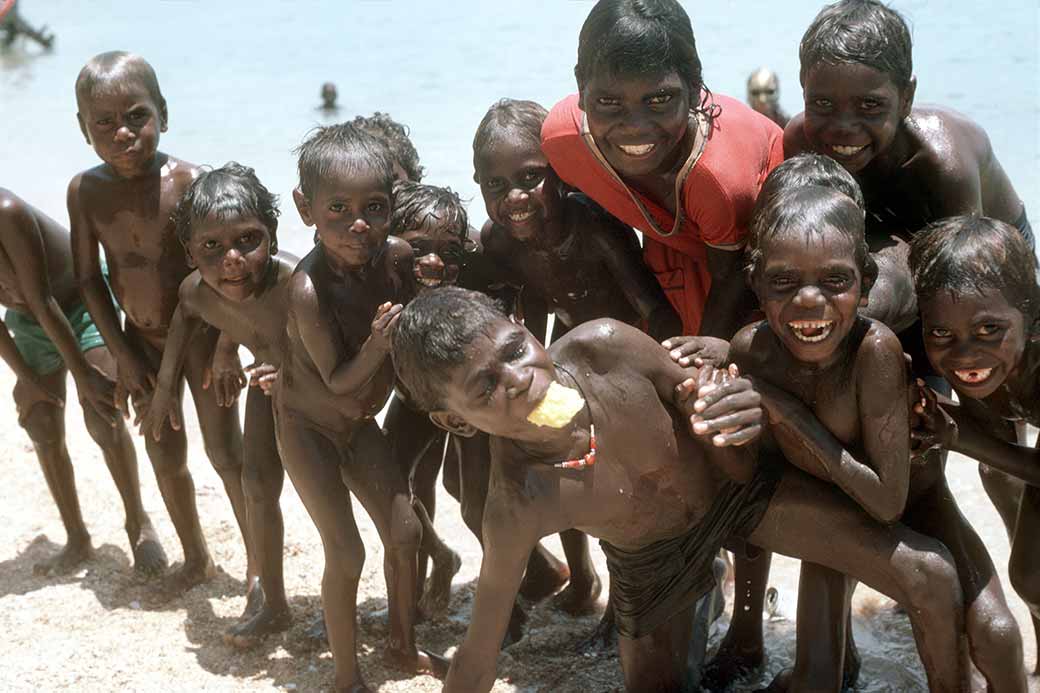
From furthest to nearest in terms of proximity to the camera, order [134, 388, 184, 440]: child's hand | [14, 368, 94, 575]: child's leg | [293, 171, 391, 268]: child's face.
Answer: [14, 368, 94, 575]: child's leg → [134, 388, 184, 440]: child's hand → [293, 171, 391, 268]: child's face

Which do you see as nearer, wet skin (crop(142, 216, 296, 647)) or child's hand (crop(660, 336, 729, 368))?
child's hand (crop(660, 336, 729, 368))

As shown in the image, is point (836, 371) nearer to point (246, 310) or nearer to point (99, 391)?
point (246, 310)

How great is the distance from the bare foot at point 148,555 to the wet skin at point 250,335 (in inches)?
25.6

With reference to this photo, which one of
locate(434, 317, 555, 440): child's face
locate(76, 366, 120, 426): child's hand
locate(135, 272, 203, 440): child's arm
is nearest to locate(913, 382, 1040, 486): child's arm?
locate(434, 317, 555, 440): child's face

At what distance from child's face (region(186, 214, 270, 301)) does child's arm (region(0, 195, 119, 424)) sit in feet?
3.23

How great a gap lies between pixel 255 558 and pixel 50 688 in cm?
82

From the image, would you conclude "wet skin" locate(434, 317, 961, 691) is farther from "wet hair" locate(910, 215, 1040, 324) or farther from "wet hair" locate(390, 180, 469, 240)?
"wet hair" locate(390, 180, 469, 240)

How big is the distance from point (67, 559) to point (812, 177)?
3532 millimetres

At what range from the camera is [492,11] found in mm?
23172

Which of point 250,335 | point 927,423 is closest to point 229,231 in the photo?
point 250,335

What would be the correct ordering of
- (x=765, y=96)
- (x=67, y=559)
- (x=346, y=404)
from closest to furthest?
(x=346, y=404) < (x=67, y=559) < (x=765, y=96)

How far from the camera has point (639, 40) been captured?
3.45 meters

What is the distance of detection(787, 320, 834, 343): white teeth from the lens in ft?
9.77

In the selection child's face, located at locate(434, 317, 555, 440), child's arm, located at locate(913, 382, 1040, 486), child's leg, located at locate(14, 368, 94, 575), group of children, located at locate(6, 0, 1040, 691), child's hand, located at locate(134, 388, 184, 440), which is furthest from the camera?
child's leg, located at locate(14, 368, 94, 575)
